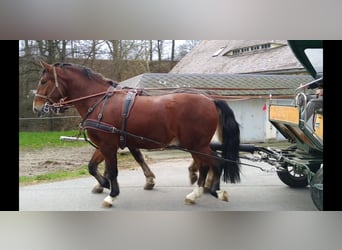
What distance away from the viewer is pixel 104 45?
110 inches

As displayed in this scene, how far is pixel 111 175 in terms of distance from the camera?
2754 mm

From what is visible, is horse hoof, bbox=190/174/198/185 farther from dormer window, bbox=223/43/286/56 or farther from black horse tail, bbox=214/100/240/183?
dormer window, bbox=223/43/286/56

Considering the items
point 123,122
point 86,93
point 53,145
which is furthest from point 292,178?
point 53,145

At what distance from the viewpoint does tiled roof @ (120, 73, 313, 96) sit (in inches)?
108

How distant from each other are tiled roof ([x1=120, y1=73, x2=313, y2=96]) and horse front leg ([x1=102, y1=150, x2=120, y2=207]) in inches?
23.8

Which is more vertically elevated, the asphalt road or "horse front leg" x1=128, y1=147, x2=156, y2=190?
"horse front leg" x1=128, y1=147, x2=156, y2=190

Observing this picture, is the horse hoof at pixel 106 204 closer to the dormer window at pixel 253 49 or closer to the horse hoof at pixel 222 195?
the horse hoof at pixel 222 195

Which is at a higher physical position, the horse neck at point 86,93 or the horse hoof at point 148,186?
the horse neck at point 86,93

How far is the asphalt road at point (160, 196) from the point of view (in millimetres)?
2783

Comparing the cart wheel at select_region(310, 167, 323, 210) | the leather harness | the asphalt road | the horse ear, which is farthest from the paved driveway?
the horse ear

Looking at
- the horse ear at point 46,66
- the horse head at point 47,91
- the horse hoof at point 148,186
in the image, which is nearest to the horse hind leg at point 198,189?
the horse hoof at point 148,186

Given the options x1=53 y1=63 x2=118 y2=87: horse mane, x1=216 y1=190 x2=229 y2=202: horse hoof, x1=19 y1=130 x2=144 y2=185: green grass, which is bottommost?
x1=216 y1=190 x2=229 y2=202: horse hoof

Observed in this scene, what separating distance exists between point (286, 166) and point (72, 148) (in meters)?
1.81

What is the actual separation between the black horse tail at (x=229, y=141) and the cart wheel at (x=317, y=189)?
627 millimetres
